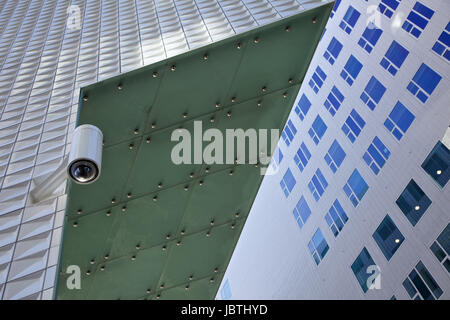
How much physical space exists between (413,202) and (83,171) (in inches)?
736

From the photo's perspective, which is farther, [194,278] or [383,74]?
[383,74]

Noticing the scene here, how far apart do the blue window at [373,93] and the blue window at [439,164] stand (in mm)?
6174

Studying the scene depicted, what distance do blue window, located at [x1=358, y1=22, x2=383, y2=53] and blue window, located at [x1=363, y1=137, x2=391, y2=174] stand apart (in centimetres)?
636

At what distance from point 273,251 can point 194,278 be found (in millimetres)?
22232

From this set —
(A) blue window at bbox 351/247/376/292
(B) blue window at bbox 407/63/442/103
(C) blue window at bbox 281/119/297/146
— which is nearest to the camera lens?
(B) blue window at bbox 407/63/442/103

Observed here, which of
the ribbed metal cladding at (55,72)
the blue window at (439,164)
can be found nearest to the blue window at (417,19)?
the blue window at (439,164)

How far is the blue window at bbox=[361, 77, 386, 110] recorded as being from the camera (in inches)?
1078

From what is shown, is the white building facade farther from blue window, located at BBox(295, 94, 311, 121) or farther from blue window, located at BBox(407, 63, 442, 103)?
blue window, located at BBox(295, 94, 311, 121)

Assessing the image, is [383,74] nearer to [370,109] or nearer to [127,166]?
[370,109]

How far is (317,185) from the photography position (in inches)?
1259

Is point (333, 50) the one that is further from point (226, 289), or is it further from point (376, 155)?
point (226, 289)

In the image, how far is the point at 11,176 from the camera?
40.2ft

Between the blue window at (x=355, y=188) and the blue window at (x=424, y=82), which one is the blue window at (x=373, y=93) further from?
the blue window at (x=355, y=188)
